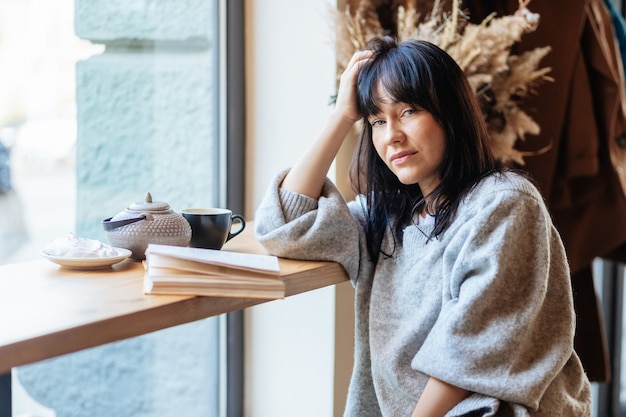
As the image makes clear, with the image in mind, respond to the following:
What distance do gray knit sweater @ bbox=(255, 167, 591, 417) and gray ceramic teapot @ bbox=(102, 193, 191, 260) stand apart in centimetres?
16

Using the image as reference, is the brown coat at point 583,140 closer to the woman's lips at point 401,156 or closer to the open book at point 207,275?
the woman's lips at point 401,156

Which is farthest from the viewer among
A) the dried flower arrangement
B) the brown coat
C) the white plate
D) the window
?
the brown coat

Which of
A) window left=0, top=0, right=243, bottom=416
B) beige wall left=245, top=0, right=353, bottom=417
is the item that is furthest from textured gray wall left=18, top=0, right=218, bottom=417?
beige wall left=245, top=0, right=353, bottom=417

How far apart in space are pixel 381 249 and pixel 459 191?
0.19 meters

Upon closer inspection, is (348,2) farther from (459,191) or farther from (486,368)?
(486,368)

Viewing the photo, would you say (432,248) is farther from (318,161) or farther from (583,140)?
(583,140)

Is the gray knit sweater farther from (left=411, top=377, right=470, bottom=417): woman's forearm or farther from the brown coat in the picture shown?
the brown coat

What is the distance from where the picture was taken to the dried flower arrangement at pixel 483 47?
5.46 feet

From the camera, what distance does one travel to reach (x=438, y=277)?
1.27m

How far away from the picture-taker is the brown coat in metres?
2.02

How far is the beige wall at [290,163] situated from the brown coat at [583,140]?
1.63ft

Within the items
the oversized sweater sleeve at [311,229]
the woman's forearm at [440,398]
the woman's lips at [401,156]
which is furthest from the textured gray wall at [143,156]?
the woman's forearm at [440,398]

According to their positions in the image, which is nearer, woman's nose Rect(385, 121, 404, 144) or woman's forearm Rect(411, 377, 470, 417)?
woman's forearm Rect(411, 377, 470, 417)

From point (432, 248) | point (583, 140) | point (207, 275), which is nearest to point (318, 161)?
point (432, 248)
